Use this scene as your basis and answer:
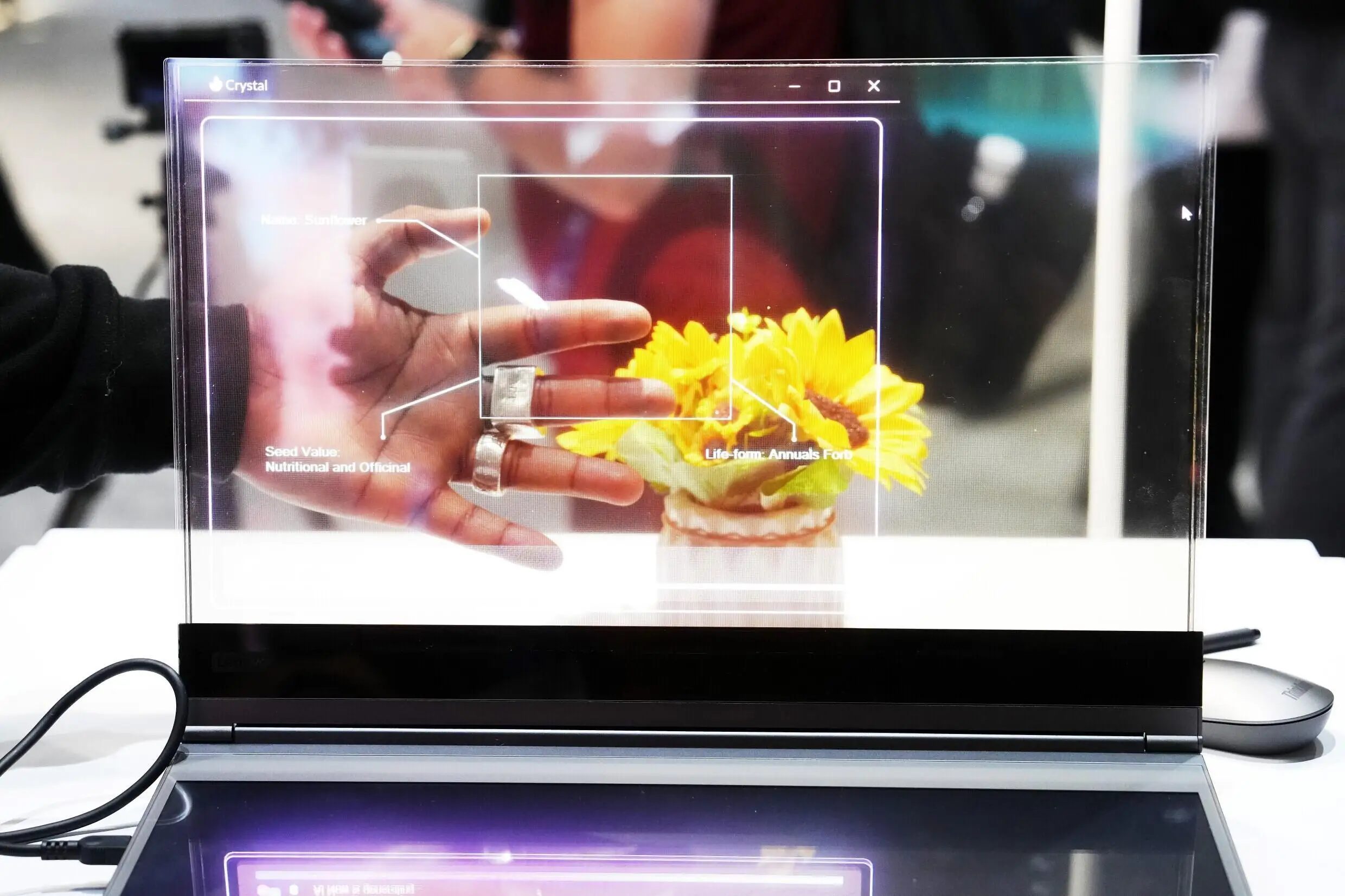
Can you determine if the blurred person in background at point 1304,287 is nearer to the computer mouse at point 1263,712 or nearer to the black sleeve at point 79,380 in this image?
the computer mouse at point 1263,712

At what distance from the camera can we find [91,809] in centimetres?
52

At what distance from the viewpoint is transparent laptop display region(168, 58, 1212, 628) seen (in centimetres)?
52

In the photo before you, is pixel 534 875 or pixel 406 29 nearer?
pixel 534 875

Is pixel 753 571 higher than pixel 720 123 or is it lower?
lower

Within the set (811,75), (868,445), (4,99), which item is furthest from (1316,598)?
(4,99)

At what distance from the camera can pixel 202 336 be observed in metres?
0.54

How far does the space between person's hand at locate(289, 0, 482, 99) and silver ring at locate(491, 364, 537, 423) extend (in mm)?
986

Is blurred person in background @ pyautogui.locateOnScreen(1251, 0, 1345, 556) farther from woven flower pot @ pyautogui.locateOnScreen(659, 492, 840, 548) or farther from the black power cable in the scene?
the black power cable

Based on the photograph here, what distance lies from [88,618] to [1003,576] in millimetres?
658

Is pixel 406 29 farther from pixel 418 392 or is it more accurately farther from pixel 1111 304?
pixel 1111 304

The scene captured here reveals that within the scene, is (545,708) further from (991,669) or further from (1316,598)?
(1316,598)

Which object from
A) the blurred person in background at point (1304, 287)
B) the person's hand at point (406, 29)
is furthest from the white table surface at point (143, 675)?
the person's hand at point (406, 29)

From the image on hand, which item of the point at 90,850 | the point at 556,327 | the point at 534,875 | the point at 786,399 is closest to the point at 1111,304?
the point at 786,399

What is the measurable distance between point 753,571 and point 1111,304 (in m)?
0.23
